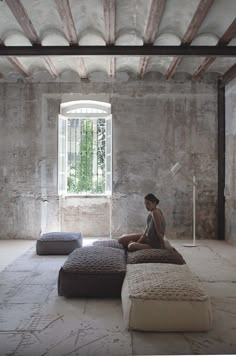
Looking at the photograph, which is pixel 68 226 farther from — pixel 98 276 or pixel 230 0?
Result: pixel 230 0

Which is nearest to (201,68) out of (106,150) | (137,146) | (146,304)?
(137,146)

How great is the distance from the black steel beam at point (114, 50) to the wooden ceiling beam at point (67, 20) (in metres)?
0.21

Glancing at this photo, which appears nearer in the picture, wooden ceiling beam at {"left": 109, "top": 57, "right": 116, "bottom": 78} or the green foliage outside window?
wooden ceiling beam at {"left": 109, "top": 57, "right": 116, "bottom": 78}

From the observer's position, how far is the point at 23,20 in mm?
5367

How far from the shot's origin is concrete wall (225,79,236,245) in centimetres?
776

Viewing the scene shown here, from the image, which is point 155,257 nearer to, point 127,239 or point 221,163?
point 127,239

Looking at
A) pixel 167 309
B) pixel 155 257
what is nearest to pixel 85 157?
pixel 155 257

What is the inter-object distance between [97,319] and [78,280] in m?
0.66

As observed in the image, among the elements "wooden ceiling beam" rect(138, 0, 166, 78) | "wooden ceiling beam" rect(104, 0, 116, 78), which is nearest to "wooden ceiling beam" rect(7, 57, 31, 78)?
"wooden ceiling beam" rect(104, 0, 116, 78)

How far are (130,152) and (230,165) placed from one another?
2074mm

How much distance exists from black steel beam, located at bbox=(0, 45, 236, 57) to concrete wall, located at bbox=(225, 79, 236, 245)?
5.67 feet

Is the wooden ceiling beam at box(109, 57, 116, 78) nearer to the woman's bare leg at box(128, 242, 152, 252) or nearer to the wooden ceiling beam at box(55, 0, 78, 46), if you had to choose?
the wooden ceiling beam at box(55, 0, 78, 46)

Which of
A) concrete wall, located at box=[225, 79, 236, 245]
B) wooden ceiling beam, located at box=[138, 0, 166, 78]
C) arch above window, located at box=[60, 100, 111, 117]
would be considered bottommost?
concrete wall, located at box=[225, 79, 236, 245]

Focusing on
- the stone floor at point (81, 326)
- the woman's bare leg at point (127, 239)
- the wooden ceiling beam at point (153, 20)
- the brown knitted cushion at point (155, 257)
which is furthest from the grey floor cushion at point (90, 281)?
the wooden ceiling beam at point (153, 20)
